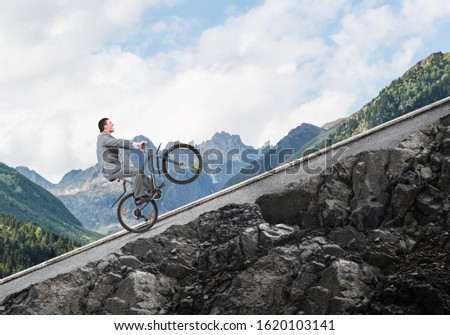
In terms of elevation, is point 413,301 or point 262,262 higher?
point 262,262

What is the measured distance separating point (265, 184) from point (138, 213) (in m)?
4.24

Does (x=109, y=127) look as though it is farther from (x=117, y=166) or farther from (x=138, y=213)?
(x=138, y=213)

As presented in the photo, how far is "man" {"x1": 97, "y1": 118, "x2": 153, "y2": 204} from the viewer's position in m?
17.2

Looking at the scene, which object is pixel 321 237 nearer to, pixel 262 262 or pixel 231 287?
pixel 262 262

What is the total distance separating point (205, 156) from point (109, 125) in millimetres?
3154

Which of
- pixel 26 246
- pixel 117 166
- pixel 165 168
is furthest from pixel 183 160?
pixel 26 246

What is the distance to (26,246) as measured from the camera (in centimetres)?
13512

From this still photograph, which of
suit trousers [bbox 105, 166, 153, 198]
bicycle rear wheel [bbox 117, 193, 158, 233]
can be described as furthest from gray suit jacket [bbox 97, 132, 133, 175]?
bicycle rear wheel [bbox 117, 193, 158, 233]

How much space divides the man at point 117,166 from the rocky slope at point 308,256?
5.60ft

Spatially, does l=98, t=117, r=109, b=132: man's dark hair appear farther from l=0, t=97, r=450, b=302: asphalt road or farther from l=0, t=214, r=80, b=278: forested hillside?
l=0, t=214, r=80, b=278: forested hillside

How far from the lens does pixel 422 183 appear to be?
16781mm

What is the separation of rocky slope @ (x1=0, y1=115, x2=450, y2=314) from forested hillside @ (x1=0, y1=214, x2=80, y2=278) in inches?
4334

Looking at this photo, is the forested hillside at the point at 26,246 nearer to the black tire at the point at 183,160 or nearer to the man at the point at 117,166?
the man at the point at 117,166
